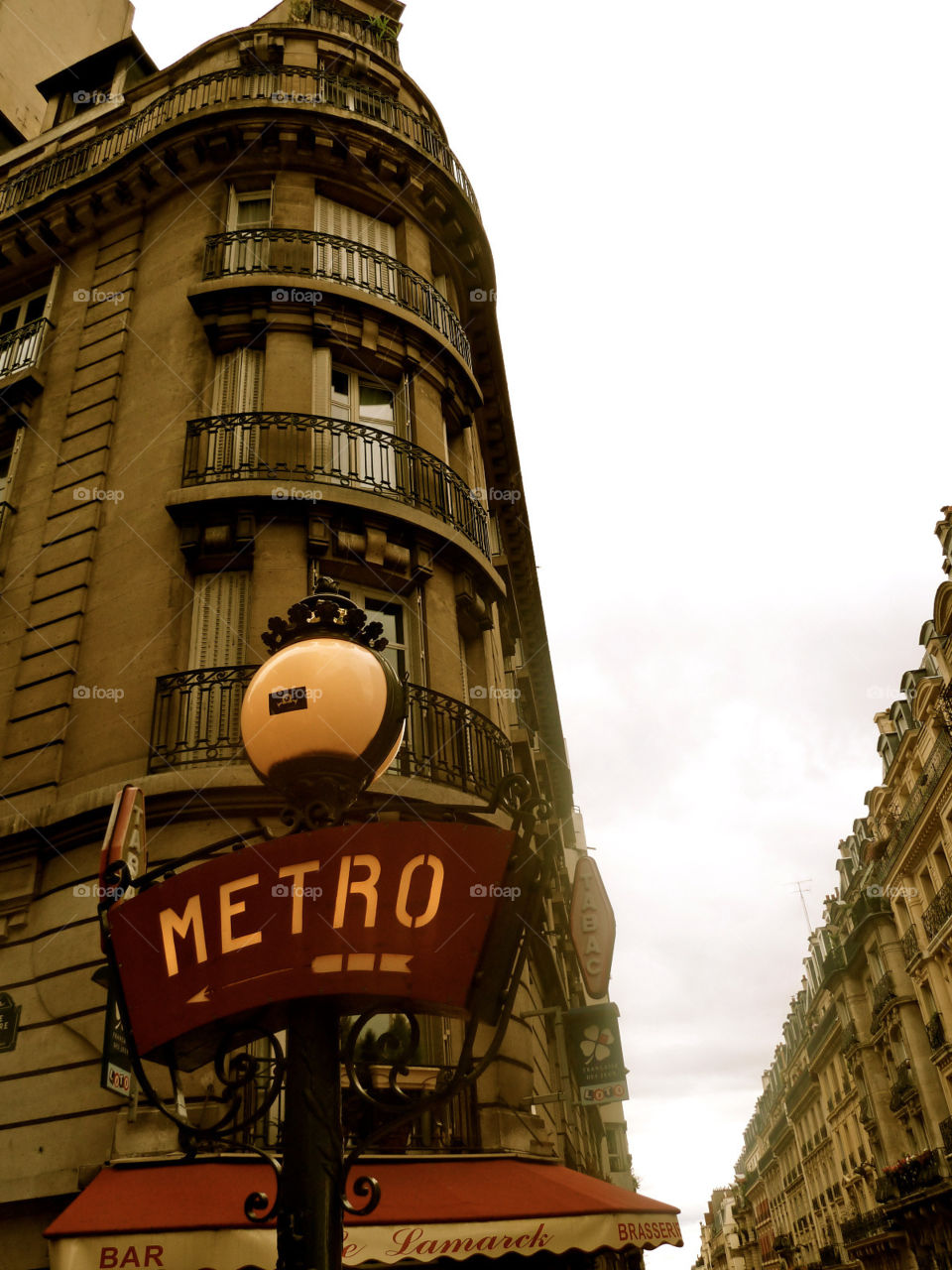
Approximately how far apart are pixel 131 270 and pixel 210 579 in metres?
6.64

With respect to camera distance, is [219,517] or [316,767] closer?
[316,767]

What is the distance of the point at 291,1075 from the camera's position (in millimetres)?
2773

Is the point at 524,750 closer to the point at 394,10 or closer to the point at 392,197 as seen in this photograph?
the point at 392,197

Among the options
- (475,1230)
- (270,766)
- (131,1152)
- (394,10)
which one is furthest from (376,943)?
(394,10)

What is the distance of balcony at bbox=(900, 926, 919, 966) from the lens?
43875mm

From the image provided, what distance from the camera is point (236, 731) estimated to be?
33.7 feet

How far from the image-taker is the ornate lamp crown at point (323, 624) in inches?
139

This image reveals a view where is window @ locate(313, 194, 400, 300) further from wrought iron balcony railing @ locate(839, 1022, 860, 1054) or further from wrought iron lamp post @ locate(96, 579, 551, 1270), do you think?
wrought iron balcony railing @ locate(839, 1022, 860, 1054)
